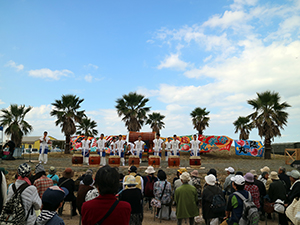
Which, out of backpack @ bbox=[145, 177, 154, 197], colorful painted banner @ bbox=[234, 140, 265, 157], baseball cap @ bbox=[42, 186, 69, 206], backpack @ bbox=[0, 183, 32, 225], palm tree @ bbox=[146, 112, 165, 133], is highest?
palm tree @ bbox=[146, 112, 165, 133]

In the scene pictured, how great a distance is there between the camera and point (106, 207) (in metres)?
2.12

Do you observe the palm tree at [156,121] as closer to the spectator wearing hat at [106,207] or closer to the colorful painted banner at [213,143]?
the colorful painted banner at [213,143]

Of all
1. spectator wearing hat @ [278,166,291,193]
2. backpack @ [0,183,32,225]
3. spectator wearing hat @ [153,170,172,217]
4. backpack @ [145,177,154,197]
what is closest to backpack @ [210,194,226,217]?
spectator wearing hat @ [153,170,172,217]

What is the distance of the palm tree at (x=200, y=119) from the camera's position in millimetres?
32944

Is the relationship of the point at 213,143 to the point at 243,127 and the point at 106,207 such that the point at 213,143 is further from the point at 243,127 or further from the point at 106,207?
the point at 106,207

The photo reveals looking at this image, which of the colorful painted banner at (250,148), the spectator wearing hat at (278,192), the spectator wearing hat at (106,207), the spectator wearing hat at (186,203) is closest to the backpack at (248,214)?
the spectator wearing hat at (186,203)

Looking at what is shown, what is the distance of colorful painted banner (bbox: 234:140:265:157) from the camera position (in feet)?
88.3

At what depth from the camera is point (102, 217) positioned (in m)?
2.09

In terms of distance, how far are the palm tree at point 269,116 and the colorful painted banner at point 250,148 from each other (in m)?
0.86

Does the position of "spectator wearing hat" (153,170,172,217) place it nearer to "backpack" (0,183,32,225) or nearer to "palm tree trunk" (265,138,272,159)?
"backpack" (0,183,32,225)

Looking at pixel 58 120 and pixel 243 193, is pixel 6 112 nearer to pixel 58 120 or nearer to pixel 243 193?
pixel 58 120

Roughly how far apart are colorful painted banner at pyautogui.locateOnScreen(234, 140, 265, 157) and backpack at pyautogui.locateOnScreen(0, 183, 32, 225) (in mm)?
27422

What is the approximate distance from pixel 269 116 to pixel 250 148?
4373mm

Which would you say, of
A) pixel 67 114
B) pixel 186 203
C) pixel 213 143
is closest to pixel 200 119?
pixel 213 143
